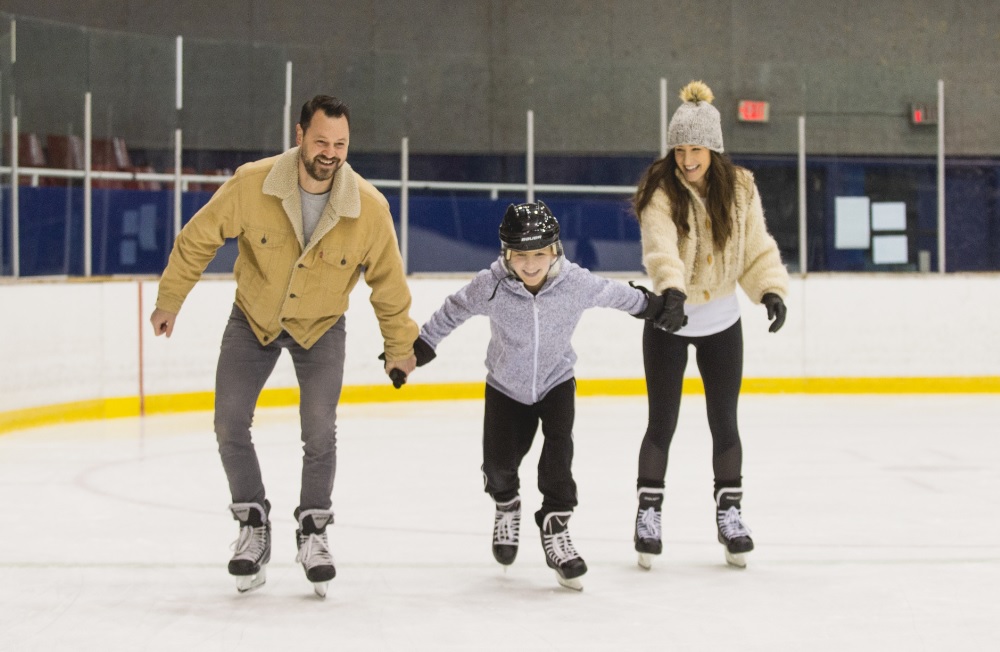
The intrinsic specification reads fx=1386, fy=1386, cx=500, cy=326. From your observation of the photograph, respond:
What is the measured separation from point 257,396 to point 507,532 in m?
0.68

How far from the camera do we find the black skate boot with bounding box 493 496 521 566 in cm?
327

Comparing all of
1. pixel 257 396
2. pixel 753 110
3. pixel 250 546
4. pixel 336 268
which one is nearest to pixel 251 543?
pixel 250 546

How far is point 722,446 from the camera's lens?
342 centimetres

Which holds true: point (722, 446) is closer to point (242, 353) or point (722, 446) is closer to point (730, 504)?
point (730, 504)

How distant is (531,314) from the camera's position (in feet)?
10.3

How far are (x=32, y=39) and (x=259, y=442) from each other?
2414mm

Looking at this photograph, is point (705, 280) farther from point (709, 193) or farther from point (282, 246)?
point (282, 246)

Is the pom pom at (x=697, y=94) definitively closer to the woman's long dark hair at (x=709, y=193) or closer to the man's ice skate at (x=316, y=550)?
the woman's long dark hair at (x=709, y=193)

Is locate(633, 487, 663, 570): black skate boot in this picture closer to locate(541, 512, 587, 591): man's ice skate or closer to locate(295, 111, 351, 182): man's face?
locate(541, 512, 587, 591): man's ice skate

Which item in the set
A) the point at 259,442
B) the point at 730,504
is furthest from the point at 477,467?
the point at 730,504

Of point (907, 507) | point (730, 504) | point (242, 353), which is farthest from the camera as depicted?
point (907, 507)

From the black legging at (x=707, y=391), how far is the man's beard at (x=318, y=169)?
0.88 m

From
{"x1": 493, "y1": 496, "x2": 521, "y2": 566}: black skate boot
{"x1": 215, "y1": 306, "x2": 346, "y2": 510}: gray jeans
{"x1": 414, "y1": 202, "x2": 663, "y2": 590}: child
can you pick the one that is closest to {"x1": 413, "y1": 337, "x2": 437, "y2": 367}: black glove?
{"x1": 414, "y1": 202, "x2": 663, "y2": 590}: child

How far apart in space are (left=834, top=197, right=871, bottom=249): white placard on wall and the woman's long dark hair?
5.01 metres
